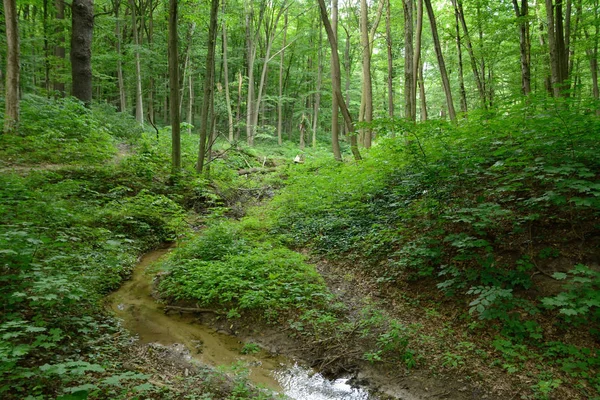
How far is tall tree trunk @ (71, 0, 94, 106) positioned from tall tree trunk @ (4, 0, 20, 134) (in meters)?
2.71

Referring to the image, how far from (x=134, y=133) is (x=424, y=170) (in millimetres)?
13468

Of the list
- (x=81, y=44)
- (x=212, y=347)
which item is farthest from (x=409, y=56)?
(x=81, y=44)

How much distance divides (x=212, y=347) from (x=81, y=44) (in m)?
12.4

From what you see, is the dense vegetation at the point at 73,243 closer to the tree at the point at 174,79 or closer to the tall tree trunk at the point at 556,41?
the tree at the point at 174,79

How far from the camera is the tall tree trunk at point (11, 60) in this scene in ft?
29.8

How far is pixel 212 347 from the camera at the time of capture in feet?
16.0

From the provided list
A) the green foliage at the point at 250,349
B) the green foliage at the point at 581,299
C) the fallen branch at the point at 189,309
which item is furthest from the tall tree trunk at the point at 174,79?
the green foliage at the point at 581,299

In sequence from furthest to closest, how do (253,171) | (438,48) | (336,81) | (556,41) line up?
(253,171)
(336,81)
(438,48)
(556,41)

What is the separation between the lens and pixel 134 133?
15305 millimetres

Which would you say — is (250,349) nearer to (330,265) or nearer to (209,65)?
(330,265)

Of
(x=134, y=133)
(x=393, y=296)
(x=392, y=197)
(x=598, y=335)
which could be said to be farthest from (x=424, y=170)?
(x=134, y=133)

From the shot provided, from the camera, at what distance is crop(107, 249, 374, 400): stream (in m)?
4.05

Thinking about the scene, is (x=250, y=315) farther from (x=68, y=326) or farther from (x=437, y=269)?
(x=437, y=269)

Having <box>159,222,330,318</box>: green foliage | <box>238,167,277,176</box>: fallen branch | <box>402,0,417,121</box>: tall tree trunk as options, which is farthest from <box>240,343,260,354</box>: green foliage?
<box>238,167,277,176</box>: fallen branch
